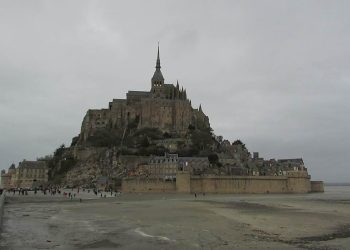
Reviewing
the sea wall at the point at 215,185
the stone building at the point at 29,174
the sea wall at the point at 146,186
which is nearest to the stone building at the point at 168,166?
the sea wall at the point at 215,185

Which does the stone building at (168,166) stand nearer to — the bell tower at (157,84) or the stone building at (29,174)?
the bell tower at (157,84)

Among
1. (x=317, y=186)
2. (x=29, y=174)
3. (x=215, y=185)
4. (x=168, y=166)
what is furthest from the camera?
(x=29, y=174)

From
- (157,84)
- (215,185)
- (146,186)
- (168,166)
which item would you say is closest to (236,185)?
(215,185)

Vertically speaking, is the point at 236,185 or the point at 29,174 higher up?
the point at 29,174

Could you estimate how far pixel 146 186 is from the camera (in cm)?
6309

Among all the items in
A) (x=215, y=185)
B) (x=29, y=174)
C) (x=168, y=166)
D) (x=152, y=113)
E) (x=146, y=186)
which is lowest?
(x=146, y=186)

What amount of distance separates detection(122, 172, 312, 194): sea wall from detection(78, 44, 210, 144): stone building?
88.6 ft

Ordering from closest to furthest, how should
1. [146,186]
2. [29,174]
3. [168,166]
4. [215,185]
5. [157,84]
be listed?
[146,186] < [215,185] < [168,166] < [29,174] < [157,84]

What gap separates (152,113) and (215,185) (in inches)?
1273

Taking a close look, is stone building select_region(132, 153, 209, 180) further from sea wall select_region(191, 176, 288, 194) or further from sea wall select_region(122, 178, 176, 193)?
sea wall select_region(122, 178, 176, 193)

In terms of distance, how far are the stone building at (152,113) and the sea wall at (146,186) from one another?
92.8 feet

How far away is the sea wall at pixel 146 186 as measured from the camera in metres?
62.7

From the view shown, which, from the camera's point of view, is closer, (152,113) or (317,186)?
(317,186)

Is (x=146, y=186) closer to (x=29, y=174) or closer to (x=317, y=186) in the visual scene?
(x=29, y=174)
